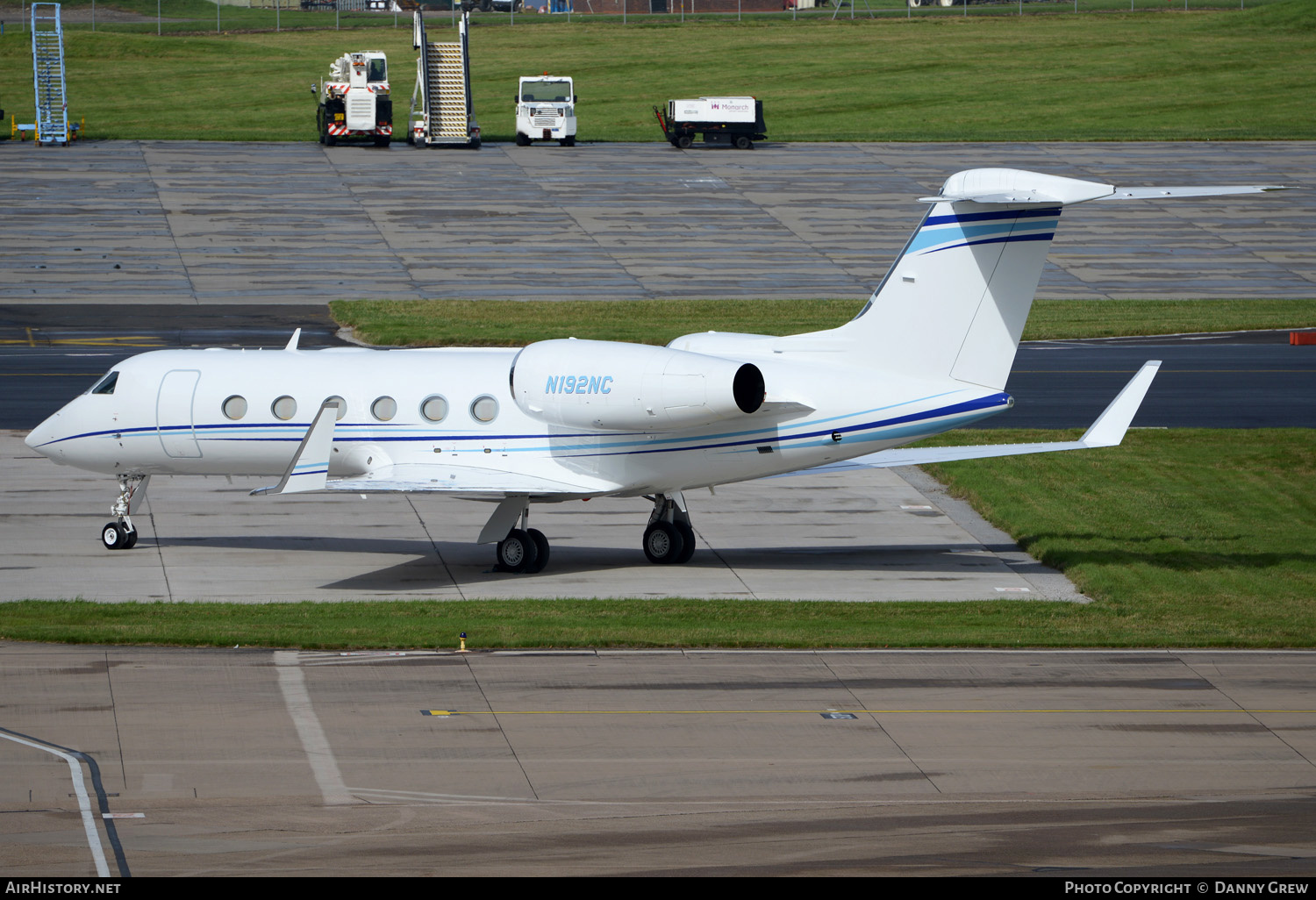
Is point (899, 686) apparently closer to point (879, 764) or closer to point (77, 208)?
point (879, 764)

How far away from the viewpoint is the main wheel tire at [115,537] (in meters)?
25.8

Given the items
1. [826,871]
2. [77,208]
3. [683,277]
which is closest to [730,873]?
[826,871]

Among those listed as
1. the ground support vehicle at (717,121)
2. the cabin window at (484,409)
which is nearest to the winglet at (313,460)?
the cabin window at (484,409)

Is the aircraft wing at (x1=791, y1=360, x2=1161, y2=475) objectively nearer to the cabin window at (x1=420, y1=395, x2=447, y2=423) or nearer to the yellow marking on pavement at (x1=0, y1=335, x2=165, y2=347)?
the cabin window at (x1=420, y1=395, x2=447, y2=423)

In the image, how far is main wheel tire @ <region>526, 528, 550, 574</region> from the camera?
82.5 feet

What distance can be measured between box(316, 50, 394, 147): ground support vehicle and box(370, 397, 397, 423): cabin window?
53.8 meters

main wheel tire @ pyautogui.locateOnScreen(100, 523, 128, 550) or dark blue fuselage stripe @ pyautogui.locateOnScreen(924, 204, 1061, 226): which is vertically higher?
dark blue fuselage stripe @ pyautogui.locateOnScreen(924, 204, 1061, 226)

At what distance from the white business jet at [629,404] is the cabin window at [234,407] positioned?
0.07 feet

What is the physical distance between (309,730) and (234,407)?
389 inches

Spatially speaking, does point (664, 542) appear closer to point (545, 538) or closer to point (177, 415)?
point (545, 538)

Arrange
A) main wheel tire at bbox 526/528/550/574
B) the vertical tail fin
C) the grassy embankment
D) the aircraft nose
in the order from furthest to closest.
Result: 1. the aircraft nose
2. main wheel tire at bbox 526/528/550/574
3. the vertical tail fin
4. the grassy embankment

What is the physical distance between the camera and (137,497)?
2673 centimetres

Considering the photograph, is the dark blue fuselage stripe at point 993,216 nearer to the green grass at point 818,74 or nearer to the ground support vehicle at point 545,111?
the ground support vehicle at point 545,111

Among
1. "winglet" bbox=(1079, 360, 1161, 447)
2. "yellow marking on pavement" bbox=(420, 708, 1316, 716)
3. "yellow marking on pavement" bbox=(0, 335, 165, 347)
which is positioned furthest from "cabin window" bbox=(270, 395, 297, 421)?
"yellow marking on pavement" bbox=(0, 335, 165, 347)
